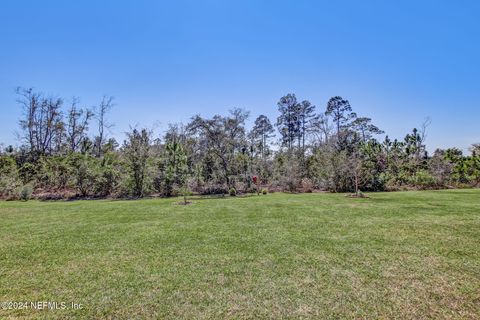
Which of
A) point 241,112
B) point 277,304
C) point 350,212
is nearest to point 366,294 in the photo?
point 277,304

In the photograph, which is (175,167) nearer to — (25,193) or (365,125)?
(25,193)

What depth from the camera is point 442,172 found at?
17.9 m

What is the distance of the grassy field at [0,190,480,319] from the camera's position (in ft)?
8.82

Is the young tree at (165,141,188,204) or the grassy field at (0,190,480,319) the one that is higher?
the young tree at (165,141,188,204)

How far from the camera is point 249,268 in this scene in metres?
3.66

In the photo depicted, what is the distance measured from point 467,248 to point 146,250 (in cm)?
557

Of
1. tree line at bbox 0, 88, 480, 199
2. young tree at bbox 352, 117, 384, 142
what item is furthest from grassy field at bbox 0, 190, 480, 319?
young tree at bbox 352, 117, 384, 142

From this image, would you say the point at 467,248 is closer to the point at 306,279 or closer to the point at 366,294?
the point at 366,294

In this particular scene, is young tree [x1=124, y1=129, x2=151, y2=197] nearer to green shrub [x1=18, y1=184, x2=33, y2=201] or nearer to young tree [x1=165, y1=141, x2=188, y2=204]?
young tree [x1=165, y1=141, x2=188, y2=204]

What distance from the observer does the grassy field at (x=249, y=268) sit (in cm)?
269

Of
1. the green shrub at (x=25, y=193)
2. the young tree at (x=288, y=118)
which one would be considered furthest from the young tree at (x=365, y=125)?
the green shrub at (x=25, y=193)

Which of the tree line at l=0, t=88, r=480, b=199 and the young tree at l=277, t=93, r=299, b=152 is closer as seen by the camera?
the tree line at l=0, t=88, r=480, b=199

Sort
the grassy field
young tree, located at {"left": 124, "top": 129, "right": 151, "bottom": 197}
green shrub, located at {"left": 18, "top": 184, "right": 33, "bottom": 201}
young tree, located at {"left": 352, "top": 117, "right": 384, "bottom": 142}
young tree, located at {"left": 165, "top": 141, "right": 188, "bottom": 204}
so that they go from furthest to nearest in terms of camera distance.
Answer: young tree, located at {"left": 352, "top": 117, "right": 384, "bottom": 142} < young tree, located at {"left": 165, "top": 141, "right": 188, "bottom": 204} < young tree, located at {"left": 124, "top": 129, "right": 151, "bottom": 197} < green shrub, located at {"left": 18, "top": 184, "right": 33, "bottom": 201} < the grassy field

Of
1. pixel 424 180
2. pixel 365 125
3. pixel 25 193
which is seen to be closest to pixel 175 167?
pixel 25 193
